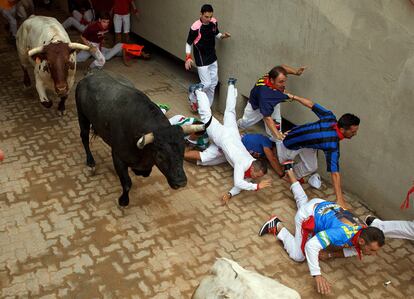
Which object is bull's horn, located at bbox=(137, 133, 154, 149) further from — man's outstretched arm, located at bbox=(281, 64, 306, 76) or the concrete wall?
the concrete wall

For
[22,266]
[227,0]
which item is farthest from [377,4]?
[22,266]

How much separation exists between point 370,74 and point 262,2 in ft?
7.36

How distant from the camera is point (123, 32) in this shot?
11.1 meters

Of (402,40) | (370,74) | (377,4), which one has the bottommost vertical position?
(370,74)

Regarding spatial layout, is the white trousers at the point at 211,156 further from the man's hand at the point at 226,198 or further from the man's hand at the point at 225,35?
the man's hand at the point at 225,35

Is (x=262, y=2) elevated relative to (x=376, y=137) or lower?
elevated

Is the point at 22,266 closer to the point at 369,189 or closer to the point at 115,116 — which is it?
the point at 115,116

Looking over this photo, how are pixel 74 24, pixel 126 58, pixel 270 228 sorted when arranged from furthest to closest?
pixel 74 24, pixel 126 58, pixel 270 228

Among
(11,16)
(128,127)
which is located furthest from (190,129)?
(11,16)

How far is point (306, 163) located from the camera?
6.55m

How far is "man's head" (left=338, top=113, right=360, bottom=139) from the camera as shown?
568cm

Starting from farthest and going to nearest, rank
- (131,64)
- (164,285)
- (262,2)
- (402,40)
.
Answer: (131,64) < (262,2) < (402,40) < (164,285)

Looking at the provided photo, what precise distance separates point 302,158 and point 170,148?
2.41 metres

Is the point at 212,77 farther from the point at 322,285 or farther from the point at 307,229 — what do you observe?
the point at 322,285
